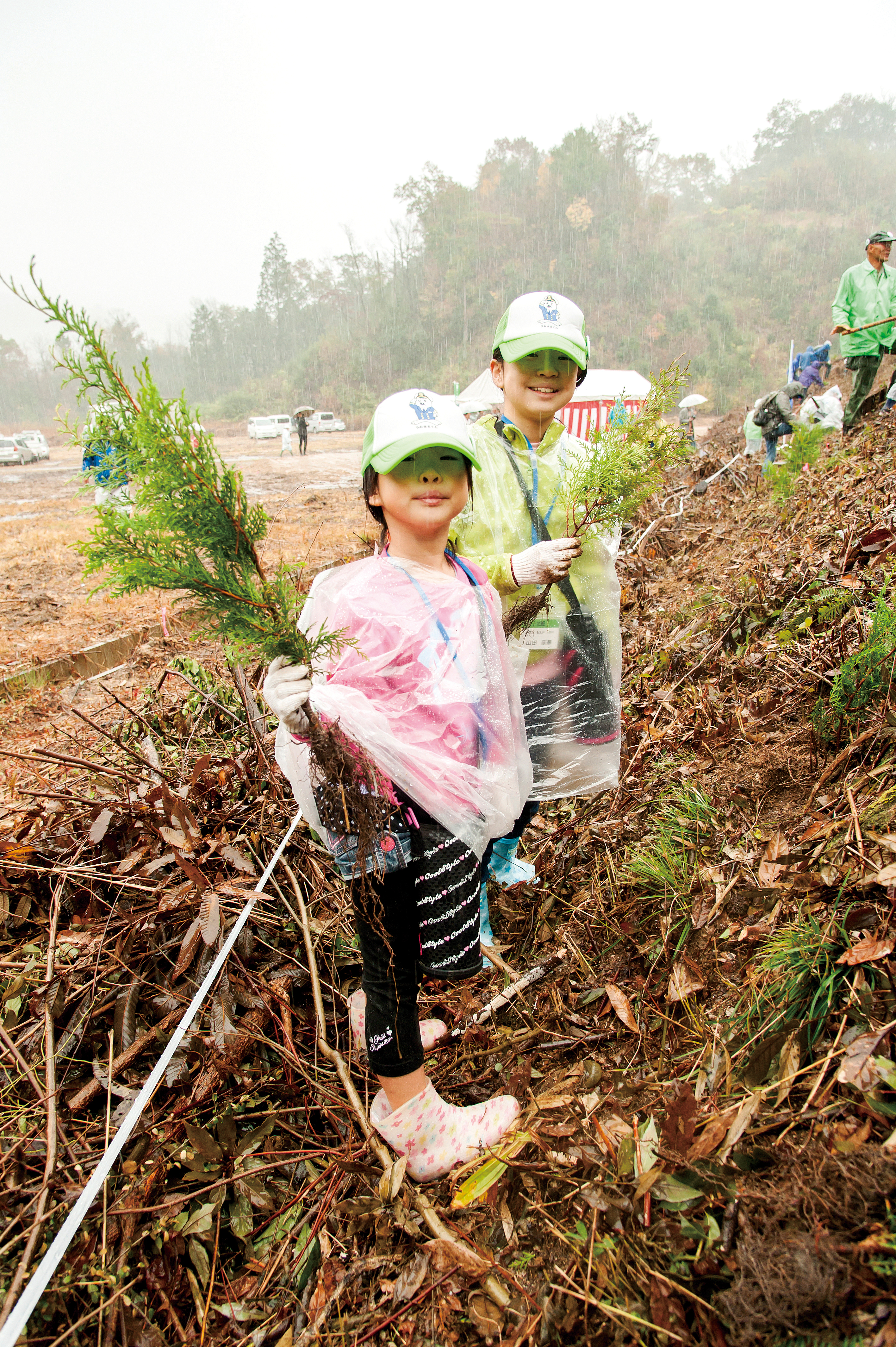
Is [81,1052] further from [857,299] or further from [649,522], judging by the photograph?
[857,299]

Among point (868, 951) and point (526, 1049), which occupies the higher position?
point (868, 951)

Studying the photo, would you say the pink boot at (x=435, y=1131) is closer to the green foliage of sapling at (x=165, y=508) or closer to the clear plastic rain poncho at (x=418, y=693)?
the clear plastic rain poncho at (x=418, y=693)

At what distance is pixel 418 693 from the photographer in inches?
55.1

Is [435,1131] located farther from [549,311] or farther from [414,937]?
[549,311]

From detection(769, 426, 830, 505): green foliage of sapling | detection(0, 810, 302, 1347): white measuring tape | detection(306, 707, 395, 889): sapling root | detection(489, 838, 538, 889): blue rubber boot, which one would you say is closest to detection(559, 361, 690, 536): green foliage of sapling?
detection(306, 707, 395, 889): sapling root

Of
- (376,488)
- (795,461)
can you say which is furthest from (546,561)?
(795,461)

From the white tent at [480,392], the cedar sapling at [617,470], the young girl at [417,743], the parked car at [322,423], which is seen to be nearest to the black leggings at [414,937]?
the young girl at [417,743]

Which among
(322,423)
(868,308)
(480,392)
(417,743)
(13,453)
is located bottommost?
(417,743)

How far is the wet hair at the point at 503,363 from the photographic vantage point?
1922 mm

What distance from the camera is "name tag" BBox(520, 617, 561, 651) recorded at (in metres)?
2.01

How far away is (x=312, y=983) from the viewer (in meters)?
1.85

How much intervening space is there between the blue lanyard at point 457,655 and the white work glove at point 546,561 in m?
0.23

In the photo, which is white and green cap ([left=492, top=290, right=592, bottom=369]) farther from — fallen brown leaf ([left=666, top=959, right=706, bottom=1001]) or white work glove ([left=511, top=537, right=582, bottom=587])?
fallen brown leaf ([left=666, top=959, right=706, bottom=1001])

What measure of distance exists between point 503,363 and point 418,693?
113cm
